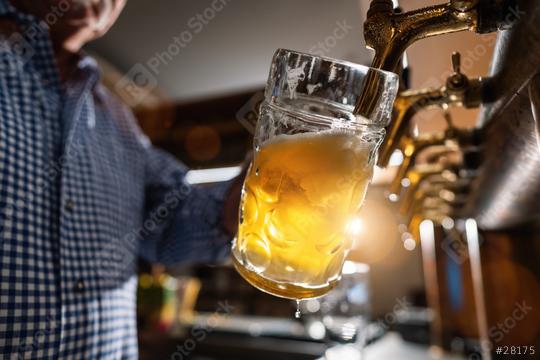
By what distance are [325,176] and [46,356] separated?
86cm

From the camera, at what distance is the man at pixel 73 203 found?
956 millimetres

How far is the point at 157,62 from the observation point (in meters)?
3.55

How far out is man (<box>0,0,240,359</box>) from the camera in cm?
96

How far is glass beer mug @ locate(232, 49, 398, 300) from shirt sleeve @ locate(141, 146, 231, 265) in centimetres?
84

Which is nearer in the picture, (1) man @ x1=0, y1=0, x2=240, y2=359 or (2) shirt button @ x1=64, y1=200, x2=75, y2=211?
(1) man @ x1=0, y1=0, x2=240, y2=359

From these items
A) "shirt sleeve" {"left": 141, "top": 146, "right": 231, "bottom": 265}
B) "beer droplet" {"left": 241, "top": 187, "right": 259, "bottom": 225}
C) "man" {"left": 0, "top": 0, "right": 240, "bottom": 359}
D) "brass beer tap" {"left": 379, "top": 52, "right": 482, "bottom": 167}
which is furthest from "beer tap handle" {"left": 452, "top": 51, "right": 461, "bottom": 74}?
"shirt sleeve" {"left": 141, "top": 146, "right": 231, "bottom": 265}

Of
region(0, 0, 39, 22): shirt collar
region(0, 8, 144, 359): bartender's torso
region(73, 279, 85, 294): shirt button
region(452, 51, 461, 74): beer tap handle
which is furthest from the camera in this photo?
region(0, 0, 39, 22): shirt collar

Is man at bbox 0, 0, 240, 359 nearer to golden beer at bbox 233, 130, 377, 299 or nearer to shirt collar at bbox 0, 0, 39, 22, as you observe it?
shirt collar at bbox 0, 0, 39, 22

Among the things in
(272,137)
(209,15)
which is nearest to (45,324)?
(272,137)

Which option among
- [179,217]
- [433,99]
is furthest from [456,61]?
[179,217]

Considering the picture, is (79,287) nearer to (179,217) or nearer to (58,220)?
(58,220)

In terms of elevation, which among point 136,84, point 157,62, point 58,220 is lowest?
point 58,220

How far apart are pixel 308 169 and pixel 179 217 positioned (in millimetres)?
1087

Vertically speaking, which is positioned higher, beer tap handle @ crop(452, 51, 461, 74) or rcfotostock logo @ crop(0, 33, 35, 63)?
beer tap handle @ crop(452, 51, 461, 74)
